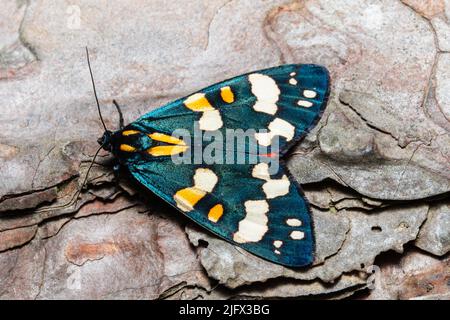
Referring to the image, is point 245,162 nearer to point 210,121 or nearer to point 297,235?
point 210,121

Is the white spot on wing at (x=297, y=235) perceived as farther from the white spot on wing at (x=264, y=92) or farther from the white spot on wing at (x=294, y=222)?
the white spot on wing at (x=264, y=92)

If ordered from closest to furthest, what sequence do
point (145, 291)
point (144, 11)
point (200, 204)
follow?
1. point (145, 291)
2. point (200, 204)
3. point (144, 11)

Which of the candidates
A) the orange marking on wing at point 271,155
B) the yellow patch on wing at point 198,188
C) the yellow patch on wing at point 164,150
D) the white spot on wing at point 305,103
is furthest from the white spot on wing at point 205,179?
the white spot on wing at point 305,103

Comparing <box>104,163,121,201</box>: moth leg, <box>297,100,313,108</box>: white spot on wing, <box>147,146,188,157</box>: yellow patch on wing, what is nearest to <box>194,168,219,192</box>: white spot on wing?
<box>147,146,188,157</box>: yellow patch on wing

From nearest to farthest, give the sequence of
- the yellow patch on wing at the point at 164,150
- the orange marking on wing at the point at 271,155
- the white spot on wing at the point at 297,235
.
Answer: the white spot on wing at the point at 297,235 < the orange marking on wing at the point at 271,155 < the yellow patch on wing at the point at 164,150

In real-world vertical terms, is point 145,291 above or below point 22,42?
below

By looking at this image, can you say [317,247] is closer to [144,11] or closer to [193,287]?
[193,287]

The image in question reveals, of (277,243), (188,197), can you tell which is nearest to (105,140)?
(188,197)

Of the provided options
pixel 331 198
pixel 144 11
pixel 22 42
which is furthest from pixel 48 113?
pixel 331 198
